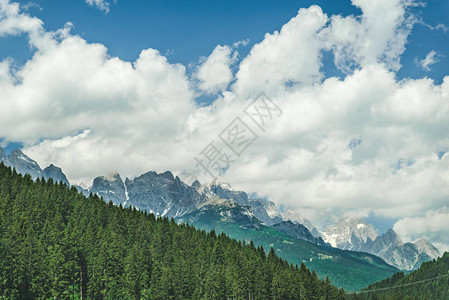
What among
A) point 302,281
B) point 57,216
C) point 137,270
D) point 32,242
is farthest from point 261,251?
point 32,242

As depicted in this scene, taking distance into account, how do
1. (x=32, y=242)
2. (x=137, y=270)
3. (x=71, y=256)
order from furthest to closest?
(x=137, y=270) < (x=71, y=256) < (x=32, y=242)

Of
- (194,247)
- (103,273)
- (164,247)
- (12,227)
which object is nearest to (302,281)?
(194,247)

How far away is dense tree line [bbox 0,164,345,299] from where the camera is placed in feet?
318

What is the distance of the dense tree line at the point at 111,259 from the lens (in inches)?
3819

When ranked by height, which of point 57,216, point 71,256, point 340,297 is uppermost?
point 57,216

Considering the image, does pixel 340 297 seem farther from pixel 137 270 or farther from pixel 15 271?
pixel 15 271

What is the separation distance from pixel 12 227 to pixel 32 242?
20.8 ft

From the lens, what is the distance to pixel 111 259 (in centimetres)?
11456

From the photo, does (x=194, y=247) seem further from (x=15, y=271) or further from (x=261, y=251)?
(x=15, y=271)

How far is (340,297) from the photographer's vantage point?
168 metres

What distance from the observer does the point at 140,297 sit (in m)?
113

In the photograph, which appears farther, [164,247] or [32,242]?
[164,247]

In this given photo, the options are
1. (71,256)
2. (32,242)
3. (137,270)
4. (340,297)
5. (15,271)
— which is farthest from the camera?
(340,297)

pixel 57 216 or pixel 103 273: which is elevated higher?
pixel 57 216
